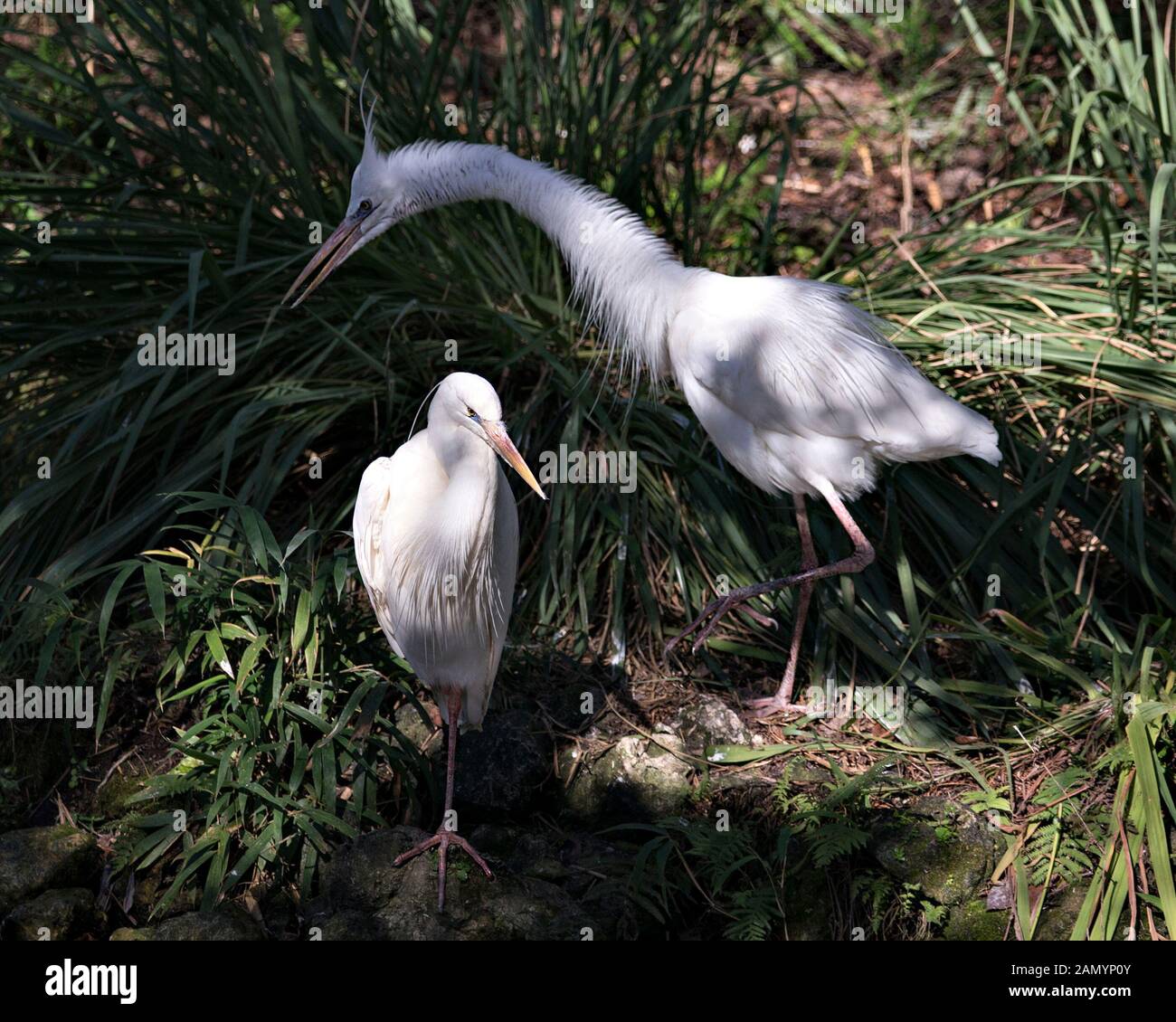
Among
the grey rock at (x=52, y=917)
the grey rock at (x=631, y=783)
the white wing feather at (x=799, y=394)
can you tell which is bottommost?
the grey rock at (x=52, y=917)

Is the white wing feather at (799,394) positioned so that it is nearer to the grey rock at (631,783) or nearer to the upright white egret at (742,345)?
the upright white egret at (742,345)

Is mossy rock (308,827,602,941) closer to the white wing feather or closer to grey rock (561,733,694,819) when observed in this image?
grey rock (561,733,694,819)

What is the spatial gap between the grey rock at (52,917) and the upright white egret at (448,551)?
73cm

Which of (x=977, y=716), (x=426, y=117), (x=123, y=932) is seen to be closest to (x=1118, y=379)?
(x=977, y=716)

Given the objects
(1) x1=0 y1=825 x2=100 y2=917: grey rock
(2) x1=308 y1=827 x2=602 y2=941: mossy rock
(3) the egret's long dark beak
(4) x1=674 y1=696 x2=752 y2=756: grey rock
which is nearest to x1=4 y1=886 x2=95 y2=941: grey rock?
(1) x1=0 y1=825 x2=100 y2=917: grey rock

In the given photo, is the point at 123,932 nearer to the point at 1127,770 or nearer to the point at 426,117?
the point at 1127,770

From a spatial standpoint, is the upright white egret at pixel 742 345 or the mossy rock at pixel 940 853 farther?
the upright white egret at pixel 742 345

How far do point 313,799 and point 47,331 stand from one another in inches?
72.7

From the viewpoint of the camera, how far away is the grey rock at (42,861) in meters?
2.68

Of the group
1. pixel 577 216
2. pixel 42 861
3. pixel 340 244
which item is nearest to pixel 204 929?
pixel 42 861

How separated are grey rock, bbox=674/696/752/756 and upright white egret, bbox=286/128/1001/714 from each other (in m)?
0.18

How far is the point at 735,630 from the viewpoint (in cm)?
363

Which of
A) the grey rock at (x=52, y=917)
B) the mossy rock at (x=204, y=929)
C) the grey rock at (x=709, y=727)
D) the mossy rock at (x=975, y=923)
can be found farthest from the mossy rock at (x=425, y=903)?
the mossy rock at (x=975, y=923)
